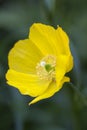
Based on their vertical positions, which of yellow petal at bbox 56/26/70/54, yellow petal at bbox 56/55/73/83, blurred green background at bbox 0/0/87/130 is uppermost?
yellow petal at bbox 56/26/70/54

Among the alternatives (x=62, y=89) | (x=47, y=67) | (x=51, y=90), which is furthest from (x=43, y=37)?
(x=62, y=89)

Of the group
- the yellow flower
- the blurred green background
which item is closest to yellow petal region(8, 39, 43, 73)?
the yellow flower

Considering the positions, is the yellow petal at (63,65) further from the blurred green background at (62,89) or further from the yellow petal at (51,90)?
the blurred green background at (62,89)

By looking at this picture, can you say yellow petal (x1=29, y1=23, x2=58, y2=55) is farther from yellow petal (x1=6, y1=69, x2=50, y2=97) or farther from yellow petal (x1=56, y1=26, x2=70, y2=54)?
yellow petal (x1=6, y1=69, x2=50, y2=97)

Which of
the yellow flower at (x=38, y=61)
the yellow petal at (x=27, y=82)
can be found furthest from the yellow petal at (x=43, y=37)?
the yellow petal at (x=27, y=82)

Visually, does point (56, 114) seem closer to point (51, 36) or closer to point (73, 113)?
point (73, 113)

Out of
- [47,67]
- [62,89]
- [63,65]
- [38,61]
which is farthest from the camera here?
[62,89]

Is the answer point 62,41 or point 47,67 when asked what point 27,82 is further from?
point 62,41

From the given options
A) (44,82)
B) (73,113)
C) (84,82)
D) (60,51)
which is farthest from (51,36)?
(84,82)
